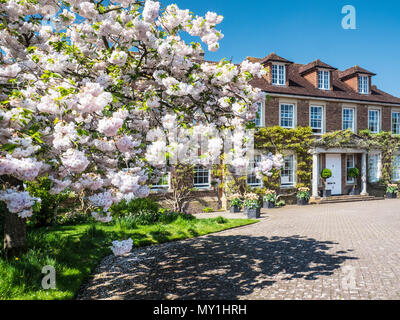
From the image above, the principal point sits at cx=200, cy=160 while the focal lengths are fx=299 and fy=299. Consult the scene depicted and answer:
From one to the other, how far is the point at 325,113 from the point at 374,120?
4.89 metres

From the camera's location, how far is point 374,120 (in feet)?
73.9

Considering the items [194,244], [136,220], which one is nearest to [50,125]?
[194,244]

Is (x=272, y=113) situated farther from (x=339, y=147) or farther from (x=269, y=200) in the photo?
(x=269, y=200)

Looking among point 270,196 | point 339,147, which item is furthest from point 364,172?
point 270,196

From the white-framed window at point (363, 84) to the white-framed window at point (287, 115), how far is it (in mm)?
7315

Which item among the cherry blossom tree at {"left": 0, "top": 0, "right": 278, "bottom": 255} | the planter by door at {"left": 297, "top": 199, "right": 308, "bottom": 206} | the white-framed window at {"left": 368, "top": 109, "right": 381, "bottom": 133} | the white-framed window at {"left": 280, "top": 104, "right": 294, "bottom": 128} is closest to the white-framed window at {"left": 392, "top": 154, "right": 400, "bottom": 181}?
the white-framed window at {"left": 368, "top": 109, "right": 381, "bottom": 133}

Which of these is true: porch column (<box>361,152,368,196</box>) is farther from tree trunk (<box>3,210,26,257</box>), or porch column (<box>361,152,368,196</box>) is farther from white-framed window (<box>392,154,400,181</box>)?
tree trunk (<box>3,210,26,257</box>)

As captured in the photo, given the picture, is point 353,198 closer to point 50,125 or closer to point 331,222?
point 331,222

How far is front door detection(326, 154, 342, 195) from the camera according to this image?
20.8 metres

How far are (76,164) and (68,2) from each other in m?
3.69

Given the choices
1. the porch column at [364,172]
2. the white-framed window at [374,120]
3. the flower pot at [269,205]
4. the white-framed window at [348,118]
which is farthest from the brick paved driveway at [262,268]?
the white-framed window at [374,120]

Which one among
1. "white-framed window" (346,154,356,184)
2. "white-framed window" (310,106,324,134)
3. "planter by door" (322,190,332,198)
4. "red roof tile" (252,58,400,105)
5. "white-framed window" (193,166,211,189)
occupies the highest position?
"red roof tile" (252,58,400,105)

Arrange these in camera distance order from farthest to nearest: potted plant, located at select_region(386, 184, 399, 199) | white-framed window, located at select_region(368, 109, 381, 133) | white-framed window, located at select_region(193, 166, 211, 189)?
1. white-framed window, located at select_region(368, 109, 381, 133)
2. potted plant, located at select_region(386, 184, 399, 199)
3. white-framed window, located at select_region(193, 166, 211, 189)

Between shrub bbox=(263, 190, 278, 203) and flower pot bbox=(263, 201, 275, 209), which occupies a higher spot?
shrub bbox=(263, 190, 278, 203)
